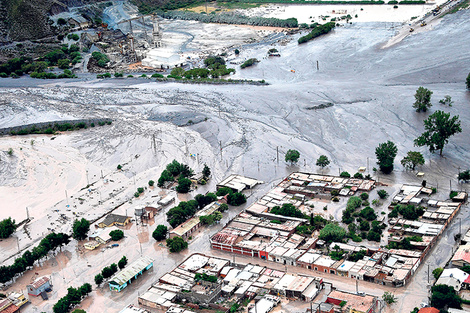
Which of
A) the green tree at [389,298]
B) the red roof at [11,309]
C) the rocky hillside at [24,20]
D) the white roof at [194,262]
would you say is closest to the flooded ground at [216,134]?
the green tree at [389,298]

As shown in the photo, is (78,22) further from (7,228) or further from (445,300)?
(445,300)

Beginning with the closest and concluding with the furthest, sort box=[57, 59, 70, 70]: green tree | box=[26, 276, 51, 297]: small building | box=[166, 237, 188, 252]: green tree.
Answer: box=[26, 276, 51, 297]: small building
box=[166, 237, 188, 252]: green tree
box=[57, 59, 70, 70]: green tree

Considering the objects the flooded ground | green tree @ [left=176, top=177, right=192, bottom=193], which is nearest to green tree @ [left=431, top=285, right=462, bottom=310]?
the flooded ground

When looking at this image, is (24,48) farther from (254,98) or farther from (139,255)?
(139,255)

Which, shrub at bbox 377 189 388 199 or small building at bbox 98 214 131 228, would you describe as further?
shrub at bbox 377 189 388 199

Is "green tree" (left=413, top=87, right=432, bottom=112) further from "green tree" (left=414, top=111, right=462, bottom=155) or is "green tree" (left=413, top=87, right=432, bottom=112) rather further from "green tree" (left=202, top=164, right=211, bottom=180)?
"green tree" (left=202, top=164, right=211, bottom=180)

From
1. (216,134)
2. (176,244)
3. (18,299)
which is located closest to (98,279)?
(18,299)
